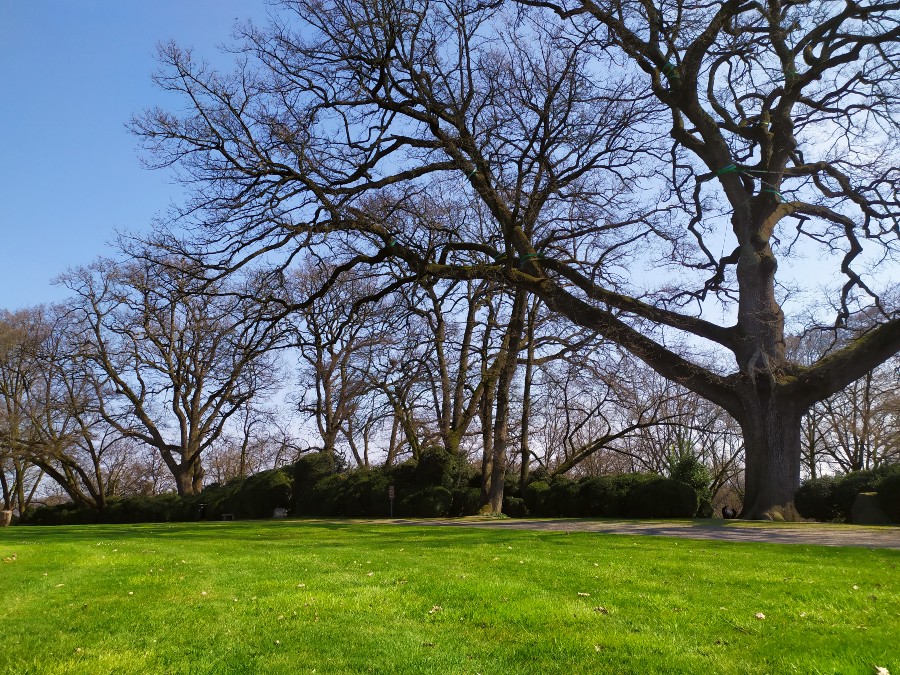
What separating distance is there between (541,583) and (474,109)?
47.7 ft

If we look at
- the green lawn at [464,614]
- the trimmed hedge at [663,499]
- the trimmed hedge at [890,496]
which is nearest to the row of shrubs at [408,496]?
the trimmed hedge at [663,499]

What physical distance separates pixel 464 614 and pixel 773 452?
14.6 m

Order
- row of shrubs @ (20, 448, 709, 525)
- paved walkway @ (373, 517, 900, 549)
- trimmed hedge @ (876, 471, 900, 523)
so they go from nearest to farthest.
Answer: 1. paved walkway @ (373, 517, 900, 549)
2. trimmed hedge @ (876, 471, 900, 523)
3. row of shrubs @ (20, 448, 709, 525)

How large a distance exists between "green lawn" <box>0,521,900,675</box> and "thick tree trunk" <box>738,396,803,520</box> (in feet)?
27.4

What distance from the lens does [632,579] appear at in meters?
6.86

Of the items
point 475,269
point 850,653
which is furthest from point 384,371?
point 850,653

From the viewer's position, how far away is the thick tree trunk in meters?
17.4

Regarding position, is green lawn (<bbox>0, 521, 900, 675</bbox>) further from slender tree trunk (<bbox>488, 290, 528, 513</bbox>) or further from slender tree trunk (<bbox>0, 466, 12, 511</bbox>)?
slender tree trunk (<bbox>0, 466, 12, 511</bbox>)

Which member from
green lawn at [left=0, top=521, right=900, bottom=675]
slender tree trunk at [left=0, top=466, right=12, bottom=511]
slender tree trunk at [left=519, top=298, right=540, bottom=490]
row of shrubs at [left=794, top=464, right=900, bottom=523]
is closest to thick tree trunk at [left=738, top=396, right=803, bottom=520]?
row of shrubs at [left=794, top=464, right=900, bottom=523]

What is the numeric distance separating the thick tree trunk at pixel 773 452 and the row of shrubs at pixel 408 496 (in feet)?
11.3

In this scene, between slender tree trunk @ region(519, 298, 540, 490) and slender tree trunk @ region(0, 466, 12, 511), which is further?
slender tree trunk @ region(0, 466, 12, 511)

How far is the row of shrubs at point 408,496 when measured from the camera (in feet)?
71.7

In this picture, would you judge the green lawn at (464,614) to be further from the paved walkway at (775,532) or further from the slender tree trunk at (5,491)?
the slender tree trunk at (5,491)

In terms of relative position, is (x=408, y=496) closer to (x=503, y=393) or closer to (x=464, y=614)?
(x=503, y=393)
